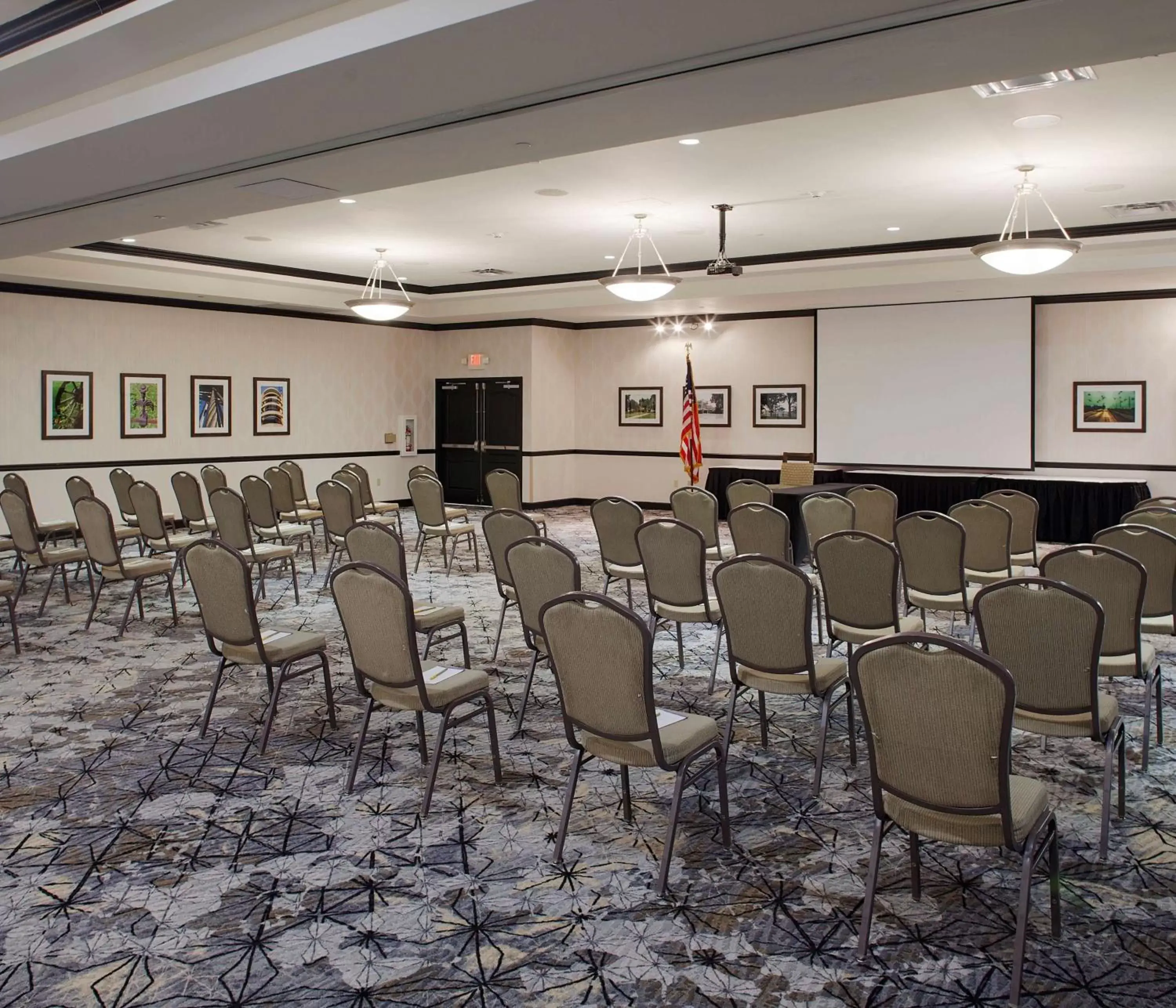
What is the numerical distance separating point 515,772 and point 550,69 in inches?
120

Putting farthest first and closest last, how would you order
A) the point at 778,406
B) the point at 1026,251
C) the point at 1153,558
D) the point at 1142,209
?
the point at 778,406 < the point at 1142,209 < the point at 1026,251 < the point at 1153,558

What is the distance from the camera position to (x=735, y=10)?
11.0 ft

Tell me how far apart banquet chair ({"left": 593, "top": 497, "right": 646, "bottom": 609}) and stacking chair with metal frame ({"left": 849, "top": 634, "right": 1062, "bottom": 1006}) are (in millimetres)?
3990

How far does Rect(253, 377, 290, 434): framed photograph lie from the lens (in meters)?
14.7

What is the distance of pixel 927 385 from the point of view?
44.5ft

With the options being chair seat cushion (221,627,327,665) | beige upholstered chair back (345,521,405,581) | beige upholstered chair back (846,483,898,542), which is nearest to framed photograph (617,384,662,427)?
beige upholstered chair back (846,483,898,542)

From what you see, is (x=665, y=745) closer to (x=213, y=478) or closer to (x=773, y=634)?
(x=773, y=634)

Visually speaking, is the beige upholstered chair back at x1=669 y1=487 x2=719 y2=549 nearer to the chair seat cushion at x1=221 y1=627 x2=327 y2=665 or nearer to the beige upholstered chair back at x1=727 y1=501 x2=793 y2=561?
the beige upholstered chair back at x1=727 y1=501 x2=793 y2=561

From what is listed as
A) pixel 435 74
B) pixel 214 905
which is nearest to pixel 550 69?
pixel 435 74

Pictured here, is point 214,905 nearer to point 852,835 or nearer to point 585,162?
point 852,835

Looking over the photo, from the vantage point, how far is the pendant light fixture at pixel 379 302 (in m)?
11.6

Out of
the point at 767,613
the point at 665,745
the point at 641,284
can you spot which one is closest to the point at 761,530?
the point at 767,613

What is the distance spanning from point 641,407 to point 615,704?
13.8 m

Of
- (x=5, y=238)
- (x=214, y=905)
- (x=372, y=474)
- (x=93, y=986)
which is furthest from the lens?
(x=372, y=474)
